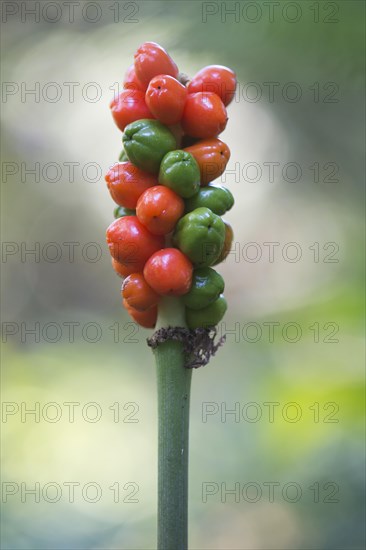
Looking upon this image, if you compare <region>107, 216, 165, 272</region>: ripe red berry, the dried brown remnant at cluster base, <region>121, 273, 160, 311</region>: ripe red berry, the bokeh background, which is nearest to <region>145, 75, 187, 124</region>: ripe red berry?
<region>107, 216, 165, 272</region>: ripe red berry

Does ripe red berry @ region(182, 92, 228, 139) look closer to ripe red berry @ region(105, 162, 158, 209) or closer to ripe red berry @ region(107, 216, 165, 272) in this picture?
ripe red berry @ region(105, 162, 158, 209)

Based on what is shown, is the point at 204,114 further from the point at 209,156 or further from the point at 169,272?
the point at 169,272

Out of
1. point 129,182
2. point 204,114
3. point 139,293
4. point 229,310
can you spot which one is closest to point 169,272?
point 139,293

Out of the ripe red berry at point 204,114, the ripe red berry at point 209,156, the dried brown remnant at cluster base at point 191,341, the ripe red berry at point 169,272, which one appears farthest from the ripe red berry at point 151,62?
the dried brown remnant at cluster base at point 191,341

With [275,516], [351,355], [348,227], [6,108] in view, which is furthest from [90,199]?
[275,516]

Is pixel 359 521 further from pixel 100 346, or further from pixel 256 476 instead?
pixel 100 346

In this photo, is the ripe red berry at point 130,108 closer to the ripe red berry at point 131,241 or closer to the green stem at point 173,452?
the ripe red berry at point 131,241
